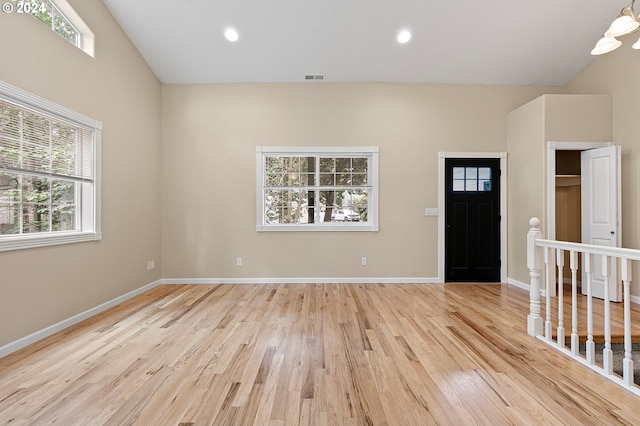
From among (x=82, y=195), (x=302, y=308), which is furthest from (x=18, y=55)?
(x=302, y=308)

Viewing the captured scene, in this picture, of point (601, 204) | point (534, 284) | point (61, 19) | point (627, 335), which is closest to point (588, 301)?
point (627, 335)

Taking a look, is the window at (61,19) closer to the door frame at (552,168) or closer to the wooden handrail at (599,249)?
the wooden handrail at (599,249)

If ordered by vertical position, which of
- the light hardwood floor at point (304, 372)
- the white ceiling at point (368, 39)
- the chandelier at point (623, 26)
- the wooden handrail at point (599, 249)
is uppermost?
the white ceiling at point (368, 39)

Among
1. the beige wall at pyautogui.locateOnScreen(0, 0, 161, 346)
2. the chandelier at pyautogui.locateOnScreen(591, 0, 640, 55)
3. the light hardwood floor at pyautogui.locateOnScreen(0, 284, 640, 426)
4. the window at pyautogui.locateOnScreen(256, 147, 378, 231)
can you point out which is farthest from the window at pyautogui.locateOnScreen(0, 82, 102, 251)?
the chandelier at pyautogui.locateOnScreen(591, 0, 640, 55)

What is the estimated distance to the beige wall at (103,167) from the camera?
8.73 feet

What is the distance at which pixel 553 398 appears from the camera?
6.23 feet

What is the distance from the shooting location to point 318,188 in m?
5.19

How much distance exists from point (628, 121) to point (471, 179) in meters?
2.00

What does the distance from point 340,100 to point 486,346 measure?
399 cm

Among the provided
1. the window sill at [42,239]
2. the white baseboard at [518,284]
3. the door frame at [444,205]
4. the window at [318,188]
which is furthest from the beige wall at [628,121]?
the window sill at [42,239]

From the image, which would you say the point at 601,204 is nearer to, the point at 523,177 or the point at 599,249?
the point at 523,177

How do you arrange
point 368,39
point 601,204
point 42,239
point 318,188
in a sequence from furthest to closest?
point 318,188, point 368,39, point 601,204, point 42,239

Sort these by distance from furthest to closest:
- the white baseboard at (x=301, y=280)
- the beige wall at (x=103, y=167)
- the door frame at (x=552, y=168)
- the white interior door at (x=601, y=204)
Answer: the white baseboard at (x=301, y=280) < the door frame at (x=552, y=168) < the white interior door at (x=601, y=204) < the beige wall at (x=103, y=167)

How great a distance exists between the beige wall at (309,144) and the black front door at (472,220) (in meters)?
0.26
